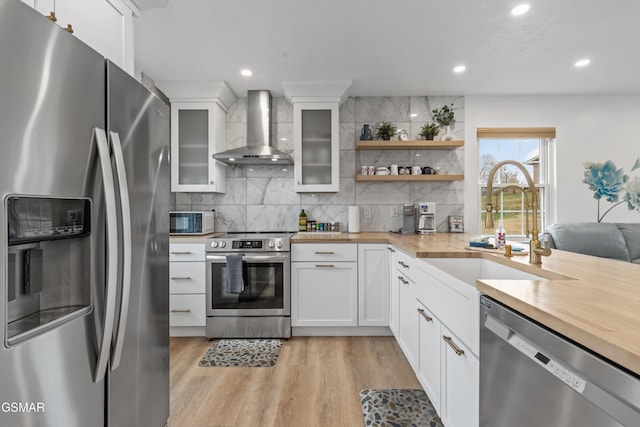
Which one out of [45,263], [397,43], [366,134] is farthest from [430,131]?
[45,263]

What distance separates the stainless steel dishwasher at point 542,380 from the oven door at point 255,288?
198cm

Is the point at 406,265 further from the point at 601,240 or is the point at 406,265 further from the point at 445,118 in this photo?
the point at 601,240

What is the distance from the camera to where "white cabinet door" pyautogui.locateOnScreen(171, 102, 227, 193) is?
10.7 ft

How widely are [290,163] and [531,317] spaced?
2878 mm

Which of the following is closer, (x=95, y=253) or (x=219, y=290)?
(x=95, y=253)

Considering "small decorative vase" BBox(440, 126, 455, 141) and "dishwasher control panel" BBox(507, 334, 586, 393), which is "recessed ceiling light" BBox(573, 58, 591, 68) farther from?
"dishwasher control panel" BBox(507, 334, 586, 393)

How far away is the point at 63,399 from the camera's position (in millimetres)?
815

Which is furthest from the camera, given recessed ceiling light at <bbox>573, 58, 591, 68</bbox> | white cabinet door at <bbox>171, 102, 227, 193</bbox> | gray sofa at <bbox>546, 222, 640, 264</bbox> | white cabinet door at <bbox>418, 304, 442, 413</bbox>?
white cabinet door at <bbox>171, 102, 227, 193</bbox>

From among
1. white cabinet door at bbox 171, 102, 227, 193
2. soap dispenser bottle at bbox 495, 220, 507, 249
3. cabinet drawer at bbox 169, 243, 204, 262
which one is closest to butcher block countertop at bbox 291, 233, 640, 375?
soap dispenser bottle at bbox 495, 220, 507, 249

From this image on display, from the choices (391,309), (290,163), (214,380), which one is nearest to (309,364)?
(214,380)

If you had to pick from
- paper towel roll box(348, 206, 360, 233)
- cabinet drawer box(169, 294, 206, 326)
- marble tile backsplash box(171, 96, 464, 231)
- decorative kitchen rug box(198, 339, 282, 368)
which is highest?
marble tile backsplash box(171, 96, 464, 231)

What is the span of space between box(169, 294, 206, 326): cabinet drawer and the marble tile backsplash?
0.90 metres

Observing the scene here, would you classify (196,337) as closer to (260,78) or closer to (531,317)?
(260,78)

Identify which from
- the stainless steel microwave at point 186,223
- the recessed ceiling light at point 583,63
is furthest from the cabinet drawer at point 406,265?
the recessed ceiling light at point 583,63
